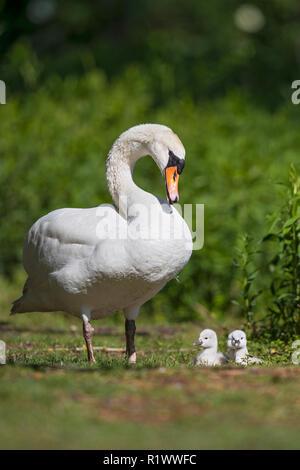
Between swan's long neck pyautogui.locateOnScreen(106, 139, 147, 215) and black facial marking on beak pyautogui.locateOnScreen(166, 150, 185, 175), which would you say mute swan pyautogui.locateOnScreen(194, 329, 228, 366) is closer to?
swan's long neck pyautogui.locateOnScreen(106, 139, 147, 215)

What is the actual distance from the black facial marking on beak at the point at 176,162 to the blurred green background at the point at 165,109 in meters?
1.55

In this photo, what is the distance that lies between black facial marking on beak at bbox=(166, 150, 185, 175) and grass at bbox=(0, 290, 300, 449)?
1.60m

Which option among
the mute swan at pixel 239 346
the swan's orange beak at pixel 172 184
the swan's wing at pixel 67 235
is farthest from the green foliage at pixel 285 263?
the swan's wing at pixel 67 235

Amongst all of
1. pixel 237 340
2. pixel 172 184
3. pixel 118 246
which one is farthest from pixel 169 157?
pixel 237 340

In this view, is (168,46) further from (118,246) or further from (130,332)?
(118,246)

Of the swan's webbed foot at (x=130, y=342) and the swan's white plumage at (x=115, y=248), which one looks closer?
the swan's white plumage at (x=115, y=248)

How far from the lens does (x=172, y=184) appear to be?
6.61m

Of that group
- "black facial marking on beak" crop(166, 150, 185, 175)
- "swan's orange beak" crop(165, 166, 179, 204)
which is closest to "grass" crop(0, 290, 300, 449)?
"swan's orange beak" crop(165, 166, 179, 204)

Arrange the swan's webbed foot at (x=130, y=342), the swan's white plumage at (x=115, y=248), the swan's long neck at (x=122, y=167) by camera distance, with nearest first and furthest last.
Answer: the swan's white plumage at (x=115, y=248) → the swan's webbed foot at (x=130, y=342) → the swan's long neck at (x=122, y=167)

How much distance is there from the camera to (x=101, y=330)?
985 centimetres

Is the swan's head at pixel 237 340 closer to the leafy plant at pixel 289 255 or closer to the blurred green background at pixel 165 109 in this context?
the leafy plant at pixel 289 255

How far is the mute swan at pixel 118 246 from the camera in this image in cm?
636

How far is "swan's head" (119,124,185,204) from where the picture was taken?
21.7 feet

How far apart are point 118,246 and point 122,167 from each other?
115cm
